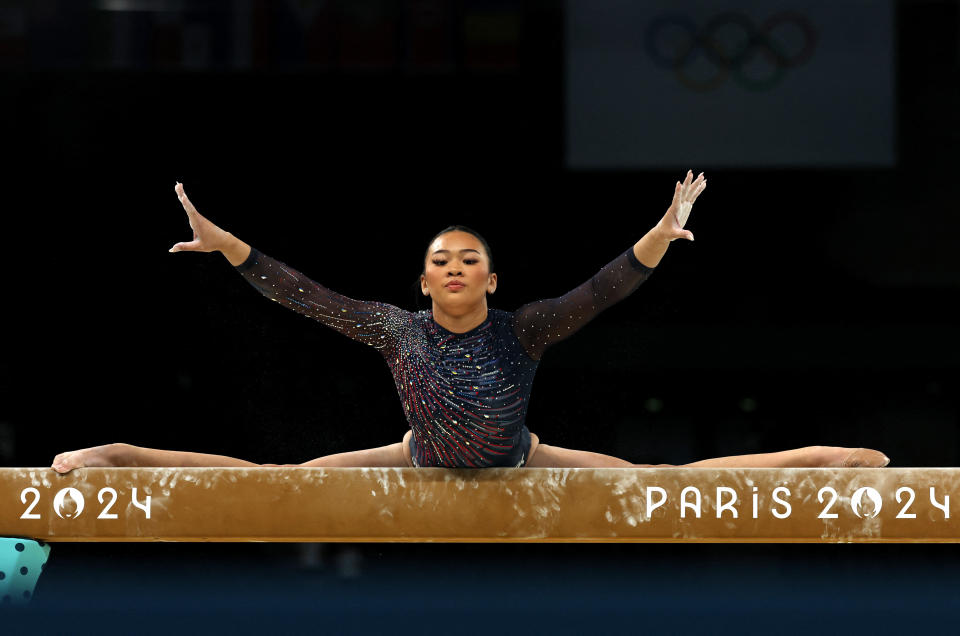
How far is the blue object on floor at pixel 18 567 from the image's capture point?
337 cm

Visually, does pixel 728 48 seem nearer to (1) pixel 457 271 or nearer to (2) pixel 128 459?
(1) pixel 457 271

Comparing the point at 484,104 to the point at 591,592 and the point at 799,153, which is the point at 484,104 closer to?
the point at 799,153

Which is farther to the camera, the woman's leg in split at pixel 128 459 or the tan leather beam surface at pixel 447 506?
the woman's leg in split at pixel 128 459

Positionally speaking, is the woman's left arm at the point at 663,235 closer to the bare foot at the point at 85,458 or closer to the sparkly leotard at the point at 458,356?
the sparkly leotard at the point at 458,356

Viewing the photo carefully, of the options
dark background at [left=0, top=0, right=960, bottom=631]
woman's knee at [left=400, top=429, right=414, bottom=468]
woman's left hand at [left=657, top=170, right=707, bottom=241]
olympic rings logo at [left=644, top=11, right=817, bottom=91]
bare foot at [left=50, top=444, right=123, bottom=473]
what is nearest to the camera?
woman's left hand at [left=657, top=170, right=707, bottom=241]

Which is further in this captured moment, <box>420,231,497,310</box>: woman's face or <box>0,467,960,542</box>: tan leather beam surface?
<box>420,231,497,310</box>: woman's face

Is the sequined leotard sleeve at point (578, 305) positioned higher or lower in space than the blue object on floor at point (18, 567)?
higher

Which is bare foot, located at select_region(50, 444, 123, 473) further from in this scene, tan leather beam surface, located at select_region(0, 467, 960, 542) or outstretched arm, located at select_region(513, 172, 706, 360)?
outstretched arm, located at select_region(513, 172, 706, 360)

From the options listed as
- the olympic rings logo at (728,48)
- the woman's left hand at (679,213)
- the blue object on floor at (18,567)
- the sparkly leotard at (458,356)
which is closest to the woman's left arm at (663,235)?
the woman's left hand at (679,213)

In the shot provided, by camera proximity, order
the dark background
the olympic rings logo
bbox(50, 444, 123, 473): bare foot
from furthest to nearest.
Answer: the dark background, the olympic rings logo, bbox(50, 444, 123, 473): bare foot

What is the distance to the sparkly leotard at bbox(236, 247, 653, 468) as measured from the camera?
3.41 metres

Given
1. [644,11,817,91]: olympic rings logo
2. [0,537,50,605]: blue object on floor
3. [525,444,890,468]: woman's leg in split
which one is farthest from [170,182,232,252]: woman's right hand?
[644,11,817,91]: olympic rings logo

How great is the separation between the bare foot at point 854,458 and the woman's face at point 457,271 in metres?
1.23

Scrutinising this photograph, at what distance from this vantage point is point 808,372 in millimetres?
7500
